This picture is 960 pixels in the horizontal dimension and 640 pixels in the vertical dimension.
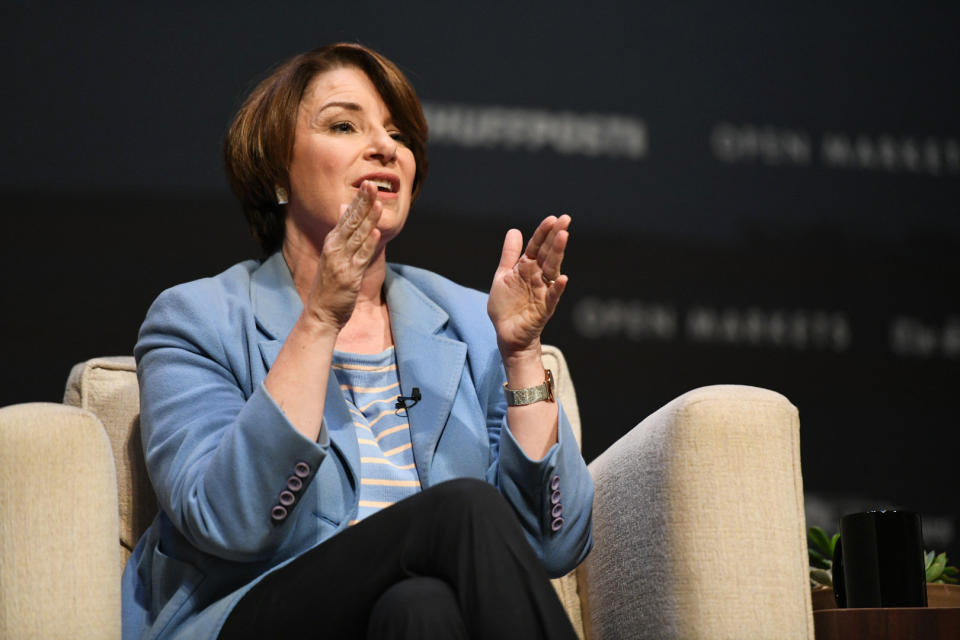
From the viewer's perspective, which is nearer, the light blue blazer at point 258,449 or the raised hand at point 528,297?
the light blue blazer at point 258,449

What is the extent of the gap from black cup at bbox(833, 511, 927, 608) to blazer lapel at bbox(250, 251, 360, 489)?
69cm

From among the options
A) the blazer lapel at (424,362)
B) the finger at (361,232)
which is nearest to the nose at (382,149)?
the blazer lapel at (424,362)

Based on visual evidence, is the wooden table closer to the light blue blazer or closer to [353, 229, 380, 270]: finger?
the light blue blazer

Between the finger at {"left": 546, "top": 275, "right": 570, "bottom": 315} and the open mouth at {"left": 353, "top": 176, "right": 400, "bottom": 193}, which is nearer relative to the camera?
the finger at {"left": 546, "top": 275, "right": 570, "bottom": 315}

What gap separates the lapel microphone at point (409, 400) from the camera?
162cm

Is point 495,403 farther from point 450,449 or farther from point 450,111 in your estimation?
point 450,111

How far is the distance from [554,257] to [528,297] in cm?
7

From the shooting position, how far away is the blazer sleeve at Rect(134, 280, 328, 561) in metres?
1.34

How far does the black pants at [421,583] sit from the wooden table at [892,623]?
1.65ft

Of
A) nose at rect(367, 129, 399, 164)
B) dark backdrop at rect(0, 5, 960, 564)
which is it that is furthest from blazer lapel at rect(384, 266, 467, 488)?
dark backdrop at rect(0, 5, 960, 564)

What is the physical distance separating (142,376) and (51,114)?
102 cm

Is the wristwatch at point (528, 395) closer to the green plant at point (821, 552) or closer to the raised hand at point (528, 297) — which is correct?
the raised hand at point (528, 297)

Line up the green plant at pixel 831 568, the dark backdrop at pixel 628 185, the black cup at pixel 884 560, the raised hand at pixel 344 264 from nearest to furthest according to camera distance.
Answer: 1. the raised hand at pixel 344 264
2. the black cup at pixel 884 560
3. the green plant at pixel 831 568
4. the dark backdrop at pixel 628 185

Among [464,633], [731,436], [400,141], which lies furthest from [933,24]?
[464,633]
